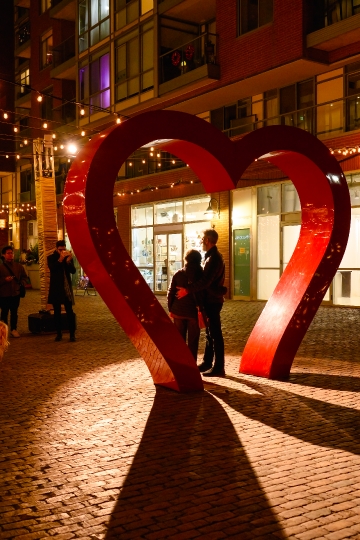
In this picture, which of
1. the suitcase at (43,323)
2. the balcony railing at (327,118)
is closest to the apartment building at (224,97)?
the balcony railing at (327,118)

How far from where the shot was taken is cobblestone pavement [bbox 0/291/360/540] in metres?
3.77

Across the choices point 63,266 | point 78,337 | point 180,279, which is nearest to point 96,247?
point 180,279

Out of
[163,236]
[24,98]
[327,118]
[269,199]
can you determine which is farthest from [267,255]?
[24,98]

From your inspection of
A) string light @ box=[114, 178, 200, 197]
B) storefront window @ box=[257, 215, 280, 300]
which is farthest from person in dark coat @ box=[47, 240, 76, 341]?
string light @ box=[114, 178, 200, 197]

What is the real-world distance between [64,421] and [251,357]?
118 inches

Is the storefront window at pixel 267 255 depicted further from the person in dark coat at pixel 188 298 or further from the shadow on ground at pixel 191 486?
the shadow on ground at pixel 191 486

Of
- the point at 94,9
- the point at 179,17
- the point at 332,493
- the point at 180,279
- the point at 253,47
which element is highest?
the point at 94,9

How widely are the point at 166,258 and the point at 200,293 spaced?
17297mm

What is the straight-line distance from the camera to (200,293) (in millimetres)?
7879

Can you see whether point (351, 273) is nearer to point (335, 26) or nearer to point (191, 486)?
point (335, 26)

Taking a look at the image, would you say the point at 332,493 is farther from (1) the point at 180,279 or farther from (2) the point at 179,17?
(2) the point at 179,17

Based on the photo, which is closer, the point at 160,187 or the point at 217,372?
the point at 217,372

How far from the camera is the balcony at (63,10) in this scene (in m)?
29.3

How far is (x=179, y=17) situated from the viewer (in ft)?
75.8
